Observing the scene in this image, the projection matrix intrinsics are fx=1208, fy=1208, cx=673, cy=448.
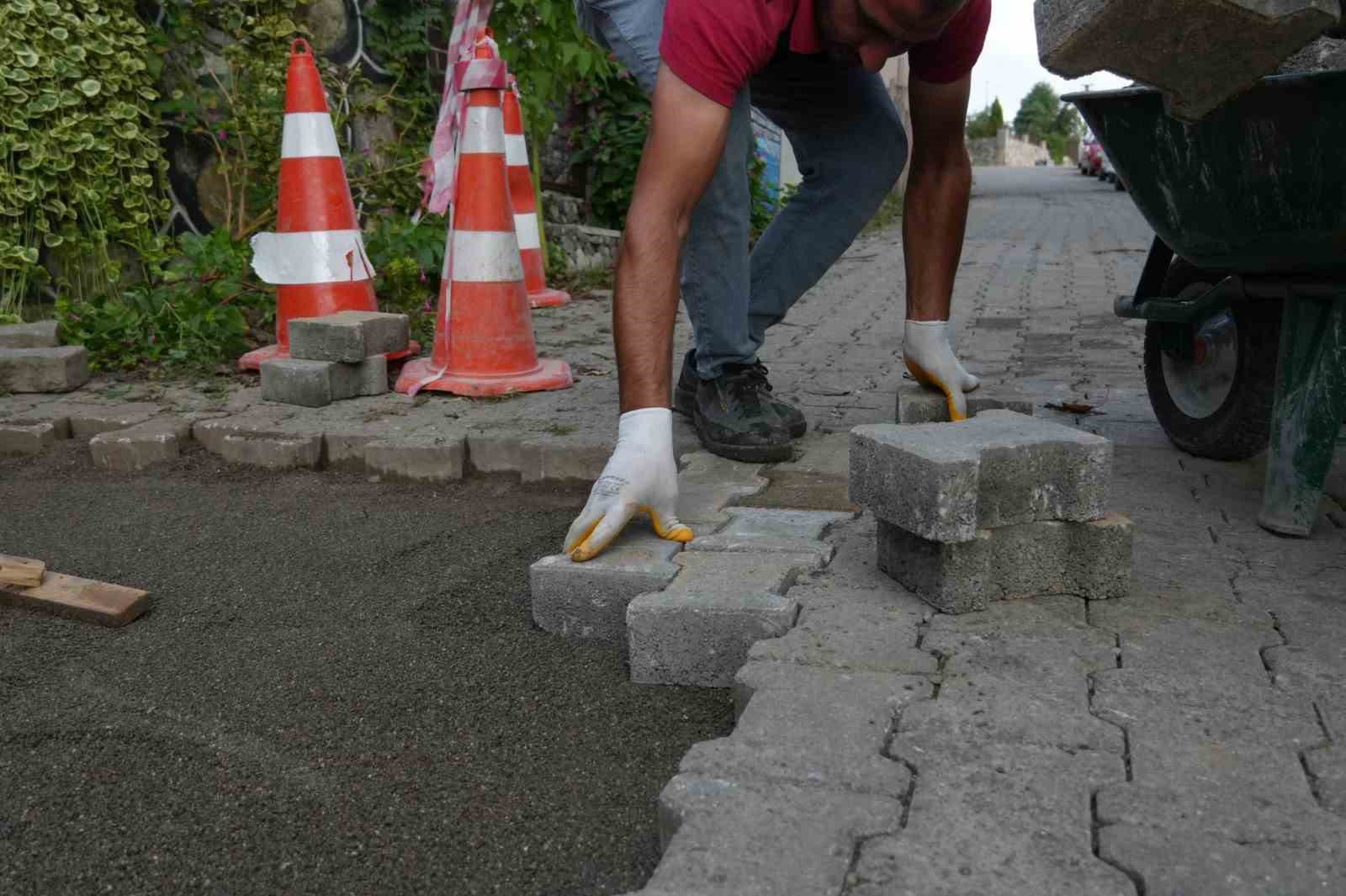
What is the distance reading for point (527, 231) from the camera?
646 cm

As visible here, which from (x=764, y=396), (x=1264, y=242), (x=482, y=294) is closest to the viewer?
(x=1264, y=242)

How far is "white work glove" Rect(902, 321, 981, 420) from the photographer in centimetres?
322

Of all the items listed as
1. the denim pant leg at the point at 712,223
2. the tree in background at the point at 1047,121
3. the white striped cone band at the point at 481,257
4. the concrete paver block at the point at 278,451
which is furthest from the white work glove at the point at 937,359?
the tree in background at the point at 1047,121

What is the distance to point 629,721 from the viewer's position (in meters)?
2.00

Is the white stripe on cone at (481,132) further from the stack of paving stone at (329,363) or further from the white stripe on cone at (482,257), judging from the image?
the stack of paving stone at (329,363)

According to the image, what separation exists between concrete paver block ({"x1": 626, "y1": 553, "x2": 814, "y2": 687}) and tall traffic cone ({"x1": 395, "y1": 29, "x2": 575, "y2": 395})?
2.14 m

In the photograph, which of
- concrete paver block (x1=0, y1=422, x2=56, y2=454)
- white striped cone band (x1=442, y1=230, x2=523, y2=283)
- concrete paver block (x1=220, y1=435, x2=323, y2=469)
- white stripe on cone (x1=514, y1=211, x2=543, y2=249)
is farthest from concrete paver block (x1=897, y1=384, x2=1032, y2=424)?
white stripe on cone (x1=514, y1=211, x2=543, y2=249)

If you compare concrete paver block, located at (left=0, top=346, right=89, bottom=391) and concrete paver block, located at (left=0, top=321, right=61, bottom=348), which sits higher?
concrete paver block, located at (left=0, top=321, right=61, bottom=348)

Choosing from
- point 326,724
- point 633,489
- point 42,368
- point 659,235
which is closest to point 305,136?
point 42,368

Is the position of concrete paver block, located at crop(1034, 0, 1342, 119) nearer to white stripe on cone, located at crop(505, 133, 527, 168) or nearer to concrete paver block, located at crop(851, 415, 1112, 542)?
concrete paver block, located at crop(851, 415, 1112, 542)

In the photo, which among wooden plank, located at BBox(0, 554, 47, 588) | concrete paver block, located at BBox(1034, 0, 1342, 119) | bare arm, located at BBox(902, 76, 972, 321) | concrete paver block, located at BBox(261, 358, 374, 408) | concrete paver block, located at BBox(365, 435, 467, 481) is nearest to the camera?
concrete paver block, located at BBox(1034, 0, 1342, 119)

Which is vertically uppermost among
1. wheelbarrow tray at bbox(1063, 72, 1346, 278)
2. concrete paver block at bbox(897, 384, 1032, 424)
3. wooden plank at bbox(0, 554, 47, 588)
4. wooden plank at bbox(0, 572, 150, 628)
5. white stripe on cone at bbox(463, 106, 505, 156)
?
white stripe on cone at bbox(463, 106, 505, 156)

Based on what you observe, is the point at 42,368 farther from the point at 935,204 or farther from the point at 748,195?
the point at 935,204

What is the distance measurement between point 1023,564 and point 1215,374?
58.6 inches
